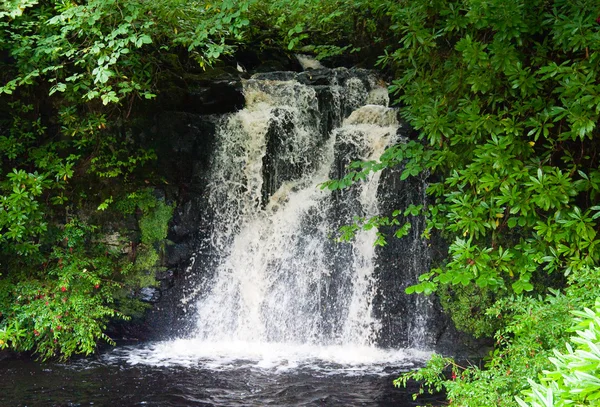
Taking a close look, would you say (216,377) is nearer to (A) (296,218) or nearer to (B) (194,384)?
(B) (194,384)

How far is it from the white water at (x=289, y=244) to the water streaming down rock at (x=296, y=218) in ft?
0.06

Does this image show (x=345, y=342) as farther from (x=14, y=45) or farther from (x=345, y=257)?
(x=14, y=45)

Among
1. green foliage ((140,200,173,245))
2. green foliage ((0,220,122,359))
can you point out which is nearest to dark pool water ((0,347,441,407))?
green foliage ((0,220,122,359))

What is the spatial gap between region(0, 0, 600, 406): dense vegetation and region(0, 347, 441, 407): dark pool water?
0.43 metres

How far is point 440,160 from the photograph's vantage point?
14.8ft

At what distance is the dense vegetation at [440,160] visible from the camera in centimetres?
354

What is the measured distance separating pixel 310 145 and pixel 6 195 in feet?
15.7

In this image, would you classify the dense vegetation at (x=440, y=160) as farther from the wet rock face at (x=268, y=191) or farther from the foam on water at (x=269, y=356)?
the foam on water at (x=269, y=356)

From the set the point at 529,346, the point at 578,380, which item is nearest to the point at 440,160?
the point at 529,346

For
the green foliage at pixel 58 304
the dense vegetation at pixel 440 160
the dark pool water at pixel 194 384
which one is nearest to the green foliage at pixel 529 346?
the dense vegetation at pixel 440 160

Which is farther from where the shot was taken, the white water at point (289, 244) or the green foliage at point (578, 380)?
the white water at point (289, 244)

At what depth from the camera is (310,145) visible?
8461 millimetres

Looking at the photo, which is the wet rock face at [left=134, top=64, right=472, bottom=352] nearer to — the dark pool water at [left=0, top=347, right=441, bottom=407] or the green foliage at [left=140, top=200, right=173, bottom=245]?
the green foliage at [left=140, top=200, right=173, bottom=245]

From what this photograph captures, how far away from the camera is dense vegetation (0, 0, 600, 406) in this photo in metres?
3.54
